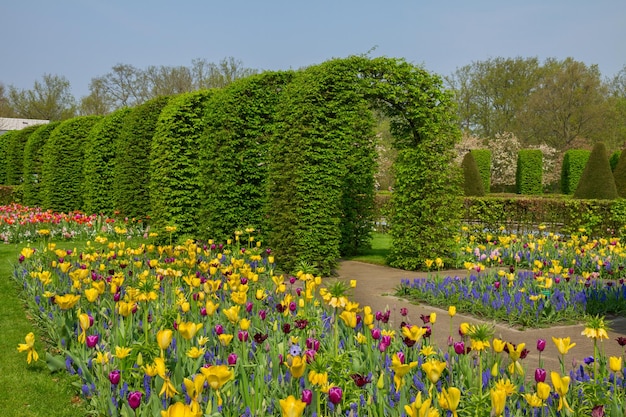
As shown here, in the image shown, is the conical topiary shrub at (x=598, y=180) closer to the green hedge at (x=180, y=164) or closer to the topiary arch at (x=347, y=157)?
the topiary arch at (x=347, y=157)

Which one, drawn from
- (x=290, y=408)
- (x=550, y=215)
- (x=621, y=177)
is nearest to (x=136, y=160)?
(x=550, y=215)

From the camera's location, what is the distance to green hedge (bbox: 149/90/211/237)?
11352 millimetres

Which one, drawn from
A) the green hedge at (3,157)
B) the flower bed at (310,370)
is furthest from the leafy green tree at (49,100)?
the flower bed at (310,370)

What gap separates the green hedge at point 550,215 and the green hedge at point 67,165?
12294mm

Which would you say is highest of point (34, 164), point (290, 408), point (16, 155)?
point (16, 155)

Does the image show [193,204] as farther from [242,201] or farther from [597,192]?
[597,192]

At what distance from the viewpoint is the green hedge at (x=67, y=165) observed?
17.8 metres

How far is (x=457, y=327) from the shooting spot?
18.7 feet

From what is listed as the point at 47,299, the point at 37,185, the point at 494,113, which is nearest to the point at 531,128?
the point at 494,113

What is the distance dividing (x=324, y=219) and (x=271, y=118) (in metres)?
2.66

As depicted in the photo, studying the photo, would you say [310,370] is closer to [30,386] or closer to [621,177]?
[30,386]

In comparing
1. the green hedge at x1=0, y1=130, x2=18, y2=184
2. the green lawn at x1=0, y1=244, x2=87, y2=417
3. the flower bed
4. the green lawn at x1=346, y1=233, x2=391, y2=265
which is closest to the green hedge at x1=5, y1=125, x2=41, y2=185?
the green hedge at x1=0, y1=130, x2=18, y2=184

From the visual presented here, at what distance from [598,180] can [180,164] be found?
576 inches

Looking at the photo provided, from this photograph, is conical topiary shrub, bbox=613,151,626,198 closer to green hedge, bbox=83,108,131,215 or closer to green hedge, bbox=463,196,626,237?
green hedge, bbox=463,196,626,237
